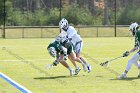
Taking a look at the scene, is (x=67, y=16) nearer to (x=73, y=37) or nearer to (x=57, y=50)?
(x=73, y=37)

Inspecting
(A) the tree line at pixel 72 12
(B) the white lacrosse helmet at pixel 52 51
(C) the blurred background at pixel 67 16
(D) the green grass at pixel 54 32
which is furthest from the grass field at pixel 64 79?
(A) the tree line at pixel 72 12

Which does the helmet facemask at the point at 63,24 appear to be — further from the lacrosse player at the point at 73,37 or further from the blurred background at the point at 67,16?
the blurred background at the point at 67,16

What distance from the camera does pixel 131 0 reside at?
217 feet

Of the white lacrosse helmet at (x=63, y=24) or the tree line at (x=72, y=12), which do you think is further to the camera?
the tree line at (x=72, y=12)

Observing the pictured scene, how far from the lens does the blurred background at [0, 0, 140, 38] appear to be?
171 feet

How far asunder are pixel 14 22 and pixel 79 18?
6.87 meters

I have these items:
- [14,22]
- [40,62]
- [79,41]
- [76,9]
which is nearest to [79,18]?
[76,9]

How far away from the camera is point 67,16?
58.4 metres

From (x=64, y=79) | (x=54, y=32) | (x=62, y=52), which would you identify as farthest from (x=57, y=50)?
(x=54, y=32)

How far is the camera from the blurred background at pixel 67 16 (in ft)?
171

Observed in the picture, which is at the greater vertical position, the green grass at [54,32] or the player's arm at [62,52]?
the player's arm at [62,52]

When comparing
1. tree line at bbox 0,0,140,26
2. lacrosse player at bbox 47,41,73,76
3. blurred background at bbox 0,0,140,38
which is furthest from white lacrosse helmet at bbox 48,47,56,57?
tree line at bbox 0,0,140,26

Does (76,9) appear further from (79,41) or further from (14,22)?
(79,41)

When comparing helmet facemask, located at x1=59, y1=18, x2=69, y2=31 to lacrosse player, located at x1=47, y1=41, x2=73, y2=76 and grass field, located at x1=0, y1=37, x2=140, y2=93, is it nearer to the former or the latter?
lacrosse player, located at x1=47, y1=41, x2=73, y2=76
